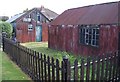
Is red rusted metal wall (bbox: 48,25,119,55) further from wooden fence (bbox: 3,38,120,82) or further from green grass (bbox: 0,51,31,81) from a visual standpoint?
green grass (bbox: 0,51,31,81)

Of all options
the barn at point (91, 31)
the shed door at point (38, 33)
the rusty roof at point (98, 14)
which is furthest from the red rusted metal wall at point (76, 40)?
the shed door at point (38, 33)

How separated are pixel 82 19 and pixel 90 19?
1155mm

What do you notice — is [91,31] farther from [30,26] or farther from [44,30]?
[44,30]

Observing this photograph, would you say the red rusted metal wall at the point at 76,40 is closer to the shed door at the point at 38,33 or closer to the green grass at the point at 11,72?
the green grass at the point at 11,72

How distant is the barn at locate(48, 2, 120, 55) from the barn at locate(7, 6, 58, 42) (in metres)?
9.81

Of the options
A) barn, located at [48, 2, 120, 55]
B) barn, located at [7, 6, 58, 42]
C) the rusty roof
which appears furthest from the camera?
barn, located at [7, 6, 58, 42]

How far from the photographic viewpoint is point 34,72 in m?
7.66

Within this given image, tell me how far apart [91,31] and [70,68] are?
9.18m

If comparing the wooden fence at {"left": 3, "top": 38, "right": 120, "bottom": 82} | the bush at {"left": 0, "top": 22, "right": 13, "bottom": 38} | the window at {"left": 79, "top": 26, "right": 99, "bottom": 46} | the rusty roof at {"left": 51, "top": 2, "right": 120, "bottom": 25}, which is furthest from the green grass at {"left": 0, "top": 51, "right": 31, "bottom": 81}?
the bush at {"left": 0, "top": 22, "right": 13, "bottom": 38}

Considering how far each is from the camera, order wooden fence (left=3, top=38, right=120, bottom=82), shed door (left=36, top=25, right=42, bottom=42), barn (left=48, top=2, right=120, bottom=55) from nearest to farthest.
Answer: wooden fence (left=3, top=38, right=120, bottom=82)
barn (left=48, top=2, right=120, bottom=55)
shed door (left=36, top=25, right=42, bottom=42)

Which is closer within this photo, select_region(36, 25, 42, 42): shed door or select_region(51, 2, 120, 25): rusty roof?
select_region(51, 2, 120, 25): rusty roof

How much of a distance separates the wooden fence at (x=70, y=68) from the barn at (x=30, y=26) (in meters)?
19.7

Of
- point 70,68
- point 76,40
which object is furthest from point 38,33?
point 70,68

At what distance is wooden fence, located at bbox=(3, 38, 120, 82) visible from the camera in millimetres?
5281
